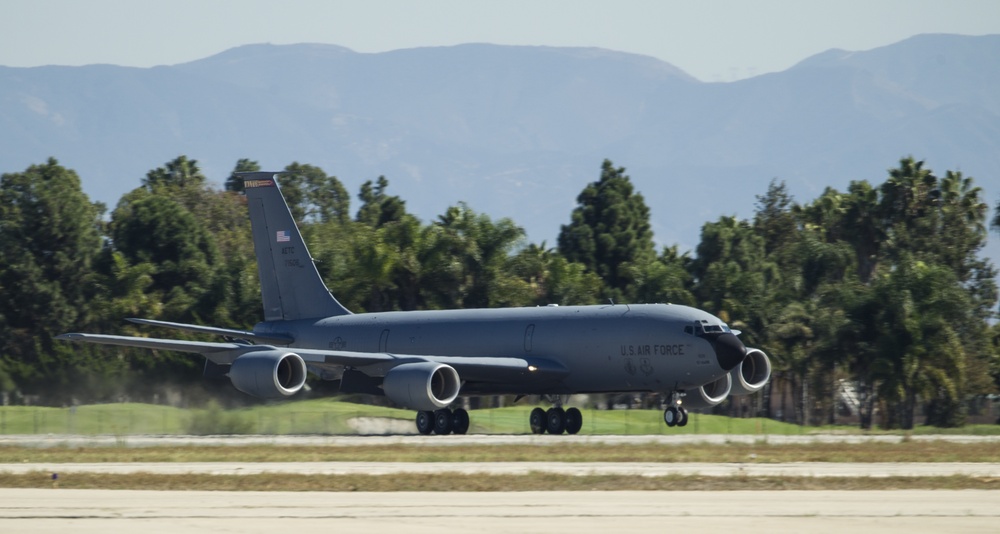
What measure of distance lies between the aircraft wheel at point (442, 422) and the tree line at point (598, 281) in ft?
49.7

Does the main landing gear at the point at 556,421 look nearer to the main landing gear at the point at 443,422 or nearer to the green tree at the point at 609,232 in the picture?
the main landing gear at the point at 443,422

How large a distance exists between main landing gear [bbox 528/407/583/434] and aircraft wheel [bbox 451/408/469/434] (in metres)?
2.03

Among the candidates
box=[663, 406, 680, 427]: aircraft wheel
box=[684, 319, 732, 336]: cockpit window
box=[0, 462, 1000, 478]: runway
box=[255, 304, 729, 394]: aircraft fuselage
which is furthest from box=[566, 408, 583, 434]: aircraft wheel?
box=[0, 462, 1000, 478]: runway

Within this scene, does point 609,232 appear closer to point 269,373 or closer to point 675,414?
point 675,414

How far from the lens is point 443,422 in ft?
137

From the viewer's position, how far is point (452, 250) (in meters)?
69.5

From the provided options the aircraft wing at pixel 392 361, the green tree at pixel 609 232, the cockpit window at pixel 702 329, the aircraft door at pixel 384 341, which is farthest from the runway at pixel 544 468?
the green tree at pixel 609 232

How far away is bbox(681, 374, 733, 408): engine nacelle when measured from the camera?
4150 centimetres

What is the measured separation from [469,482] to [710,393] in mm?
19946

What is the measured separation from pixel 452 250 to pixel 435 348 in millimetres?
26095

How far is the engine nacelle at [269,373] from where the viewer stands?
129 ft

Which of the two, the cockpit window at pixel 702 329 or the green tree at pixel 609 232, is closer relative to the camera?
the cockpit window at pixel 702 329
